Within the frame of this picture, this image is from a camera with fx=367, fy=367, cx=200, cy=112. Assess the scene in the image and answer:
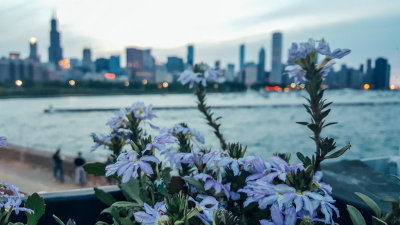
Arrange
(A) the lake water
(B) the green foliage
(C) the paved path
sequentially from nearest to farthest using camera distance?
(B) the green foliage
(C) the paved path
(A) the lake water

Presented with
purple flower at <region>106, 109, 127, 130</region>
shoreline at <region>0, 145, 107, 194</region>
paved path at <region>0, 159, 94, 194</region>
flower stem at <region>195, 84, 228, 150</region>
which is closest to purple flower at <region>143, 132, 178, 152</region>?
purple flower at <region>106, 109, 127, 130</region>

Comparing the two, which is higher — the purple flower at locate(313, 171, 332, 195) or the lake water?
the purple flower at locate(313, 171, 332, 195)

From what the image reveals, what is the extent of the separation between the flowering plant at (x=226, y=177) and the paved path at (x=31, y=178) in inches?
470

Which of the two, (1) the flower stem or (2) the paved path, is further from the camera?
(2) the paved path

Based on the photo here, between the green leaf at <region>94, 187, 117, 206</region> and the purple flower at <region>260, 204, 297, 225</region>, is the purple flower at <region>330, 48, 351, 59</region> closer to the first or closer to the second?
the purple flower at <region>260, 204, 297, 225</region>

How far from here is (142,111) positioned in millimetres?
1384

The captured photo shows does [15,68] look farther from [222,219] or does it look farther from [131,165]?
[222,219]

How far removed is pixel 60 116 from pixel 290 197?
83694 mm

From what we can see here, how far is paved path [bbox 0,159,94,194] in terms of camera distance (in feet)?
43.0

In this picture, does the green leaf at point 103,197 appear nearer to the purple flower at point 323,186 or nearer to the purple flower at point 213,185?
the purple flower at point 213,185

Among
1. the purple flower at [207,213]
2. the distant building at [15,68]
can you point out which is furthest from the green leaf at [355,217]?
the distant building at [15,68]

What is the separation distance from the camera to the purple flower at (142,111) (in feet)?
4.41

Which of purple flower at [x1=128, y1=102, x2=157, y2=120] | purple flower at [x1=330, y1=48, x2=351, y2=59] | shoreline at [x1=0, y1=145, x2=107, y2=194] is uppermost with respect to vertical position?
purple flower at [x1=330, y1=48, x2=351, y2=59]

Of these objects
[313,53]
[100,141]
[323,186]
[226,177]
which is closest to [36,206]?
[100,141]
